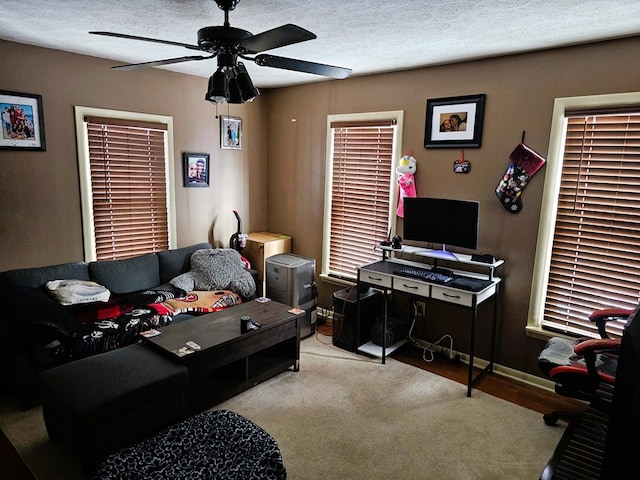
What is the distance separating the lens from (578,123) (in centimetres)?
304

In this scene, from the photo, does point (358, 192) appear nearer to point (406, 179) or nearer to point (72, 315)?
point (406, 179)

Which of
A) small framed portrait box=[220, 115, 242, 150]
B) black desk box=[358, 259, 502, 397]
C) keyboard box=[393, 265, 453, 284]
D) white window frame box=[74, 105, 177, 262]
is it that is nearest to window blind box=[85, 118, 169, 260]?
white window frame box=[74, 105, 177, 262]

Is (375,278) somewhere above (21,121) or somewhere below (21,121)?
below

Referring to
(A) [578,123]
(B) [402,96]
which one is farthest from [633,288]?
(B) [402,96]

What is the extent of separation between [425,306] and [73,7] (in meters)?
3.48

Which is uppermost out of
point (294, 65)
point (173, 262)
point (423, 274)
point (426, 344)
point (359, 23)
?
point (359, 23)

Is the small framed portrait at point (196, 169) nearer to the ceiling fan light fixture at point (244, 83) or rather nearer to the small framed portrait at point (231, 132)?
the small framed portrait at point (231, 132)

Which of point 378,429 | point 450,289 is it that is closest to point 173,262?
point 378,429

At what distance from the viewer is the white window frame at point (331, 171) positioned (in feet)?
13.1

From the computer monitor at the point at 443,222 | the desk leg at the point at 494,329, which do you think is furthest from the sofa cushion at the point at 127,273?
the desk leg at the point at 494,329

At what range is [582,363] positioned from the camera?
8.76 ft

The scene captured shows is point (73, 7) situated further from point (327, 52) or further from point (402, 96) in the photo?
point (402, 96)

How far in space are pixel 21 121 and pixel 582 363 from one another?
4.43 m

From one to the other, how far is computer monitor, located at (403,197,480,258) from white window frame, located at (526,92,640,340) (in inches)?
18.9
